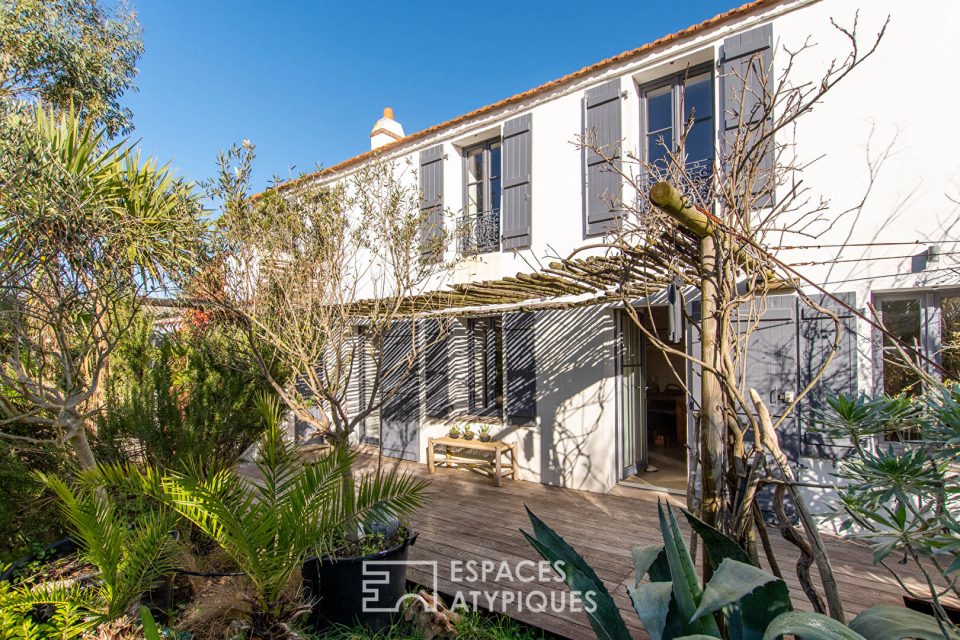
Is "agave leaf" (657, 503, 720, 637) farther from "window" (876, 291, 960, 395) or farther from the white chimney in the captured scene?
the white chimney

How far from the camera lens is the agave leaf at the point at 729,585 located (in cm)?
128

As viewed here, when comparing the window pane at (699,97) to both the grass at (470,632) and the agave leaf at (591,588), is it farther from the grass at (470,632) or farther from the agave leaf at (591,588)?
the grass at (470,632)

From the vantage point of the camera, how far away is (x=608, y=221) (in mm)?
5613

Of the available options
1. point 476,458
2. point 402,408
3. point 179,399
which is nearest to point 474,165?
point 402,408

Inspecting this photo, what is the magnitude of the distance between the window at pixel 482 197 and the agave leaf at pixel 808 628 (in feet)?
19.0

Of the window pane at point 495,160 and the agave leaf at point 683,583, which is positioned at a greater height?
the window pane at point 495,160

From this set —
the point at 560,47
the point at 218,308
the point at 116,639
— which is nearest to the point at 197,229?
the point at 218,308

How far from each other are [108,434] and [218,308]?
1401 mm

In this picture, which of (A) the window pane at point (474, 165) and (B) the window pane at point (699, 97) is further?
(A) the window pane at point (474, 165)

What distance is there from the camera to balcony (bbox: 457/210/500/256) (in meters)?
6.77

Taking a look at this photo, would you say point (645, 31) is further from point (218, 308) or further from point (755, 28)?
point (218, 308)

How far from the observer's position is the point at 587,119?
19.5ft

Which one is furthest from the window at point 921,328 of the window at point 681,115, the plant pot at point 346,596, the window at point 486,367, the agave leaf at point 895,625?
the plant pot at point 346,596

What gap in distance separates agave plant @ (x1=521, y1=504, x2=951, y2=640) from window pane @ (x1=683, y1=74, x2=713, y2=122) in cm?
510
